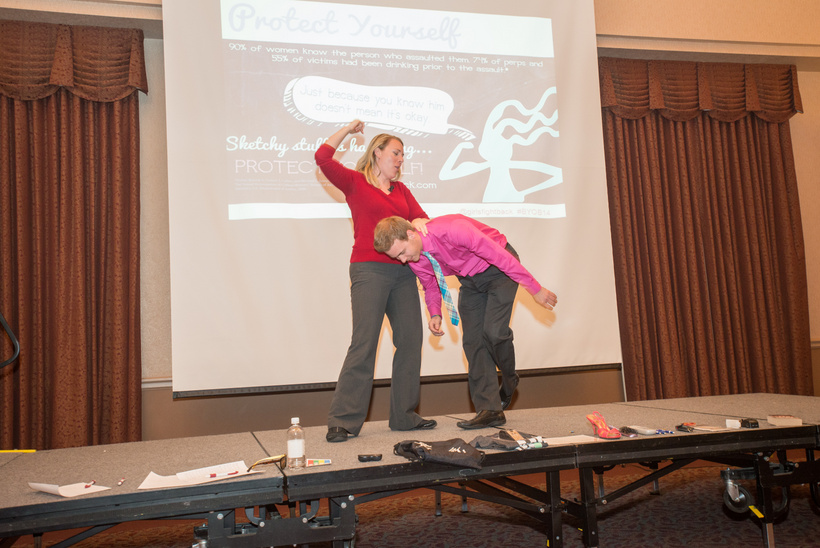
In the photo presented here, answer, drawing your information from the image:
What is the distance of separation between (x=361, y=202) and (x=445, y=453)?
116cm

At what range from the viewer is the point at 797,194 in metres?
4.98

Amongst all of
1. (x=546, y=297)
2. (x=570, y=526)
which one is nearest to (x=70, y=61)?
(x=546, y=297)

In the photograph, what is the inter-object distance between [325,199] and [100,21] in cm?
173

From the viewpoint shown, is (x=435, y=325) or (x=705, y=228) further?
(x=705, y=228)

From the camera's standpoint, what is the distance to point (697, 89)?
4848 mm

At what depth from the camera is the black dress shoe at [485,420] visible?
103 inches

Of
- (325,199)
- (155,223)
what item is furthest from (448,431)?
(155,223)

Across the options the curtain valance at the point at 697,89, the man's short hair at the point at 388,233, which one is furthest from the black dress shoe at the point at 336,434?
the curtain valance at the point at 697,89

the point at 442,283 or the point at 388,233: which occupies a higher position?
the point at 388,233

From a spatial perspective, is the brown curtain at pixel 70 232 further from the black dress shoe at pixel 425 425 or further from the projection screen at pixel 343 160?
the black dress shoe at pixel 425 425

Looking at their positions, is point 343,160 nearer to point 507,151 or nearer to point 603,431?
point 507,151

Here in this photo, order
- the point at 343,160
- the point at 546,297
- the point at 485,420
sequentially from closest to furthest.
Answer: the point at 546,297 < the point at 485,420 < the point at 343,160

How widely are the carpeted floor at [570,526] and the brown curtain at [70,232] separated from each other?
94cm

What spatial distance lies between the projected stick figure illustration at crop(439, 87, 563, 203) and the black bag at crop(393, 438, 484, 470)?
2.32m
